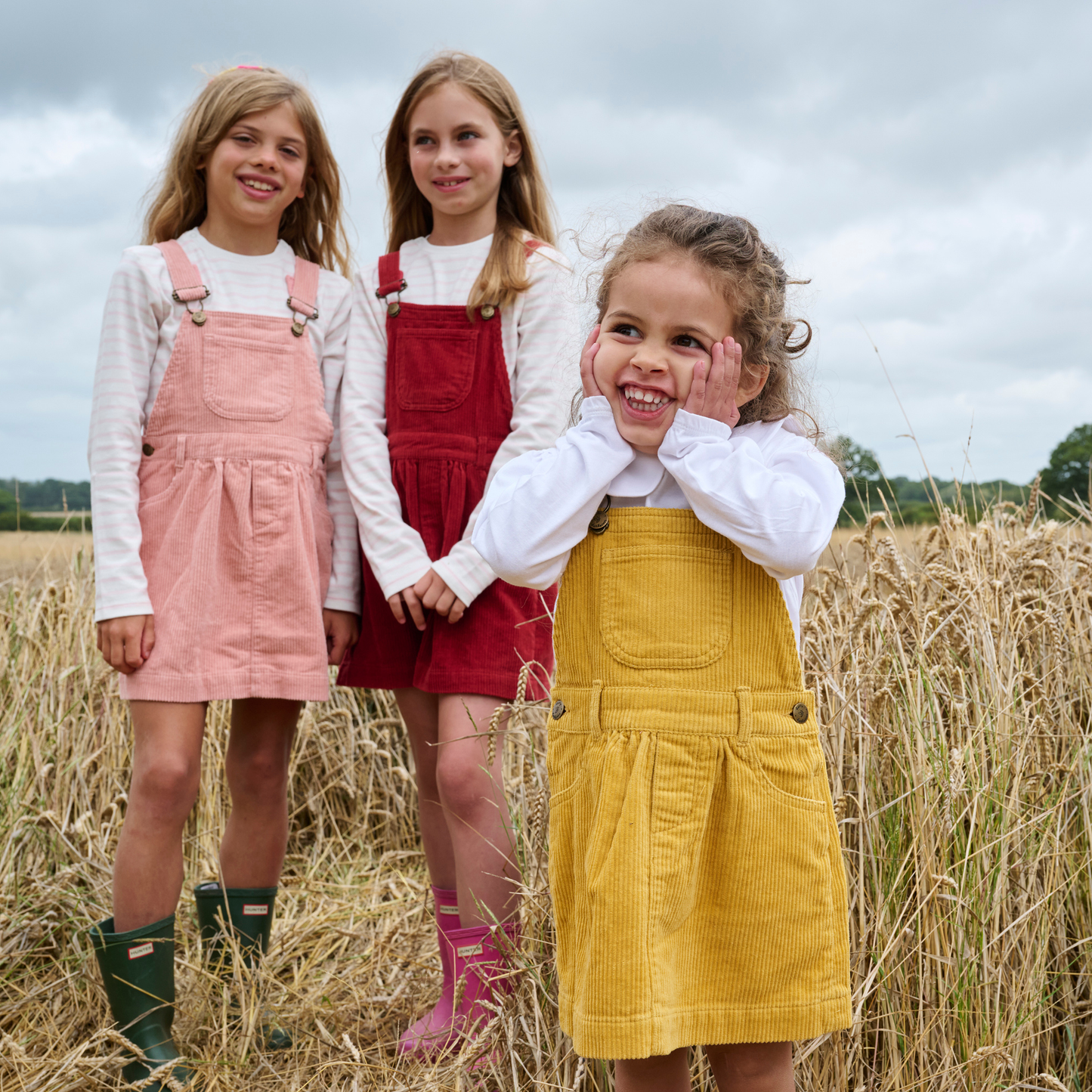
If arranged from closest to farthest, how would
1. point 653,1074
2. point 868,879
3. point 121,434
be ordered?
1. point 653,1074
2. point 868,879
3. point 121,434

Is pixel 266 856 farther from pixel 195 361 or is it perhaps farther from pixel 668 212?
pixel 668 212

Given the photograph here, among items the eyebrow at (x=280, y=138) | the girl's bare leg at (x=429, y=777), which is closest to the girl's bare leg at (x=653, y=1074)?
the girl's bare leg at (x=429, y=777)

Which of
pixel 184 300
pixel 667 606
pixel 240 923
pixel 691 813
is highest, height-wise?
pixel 184 300

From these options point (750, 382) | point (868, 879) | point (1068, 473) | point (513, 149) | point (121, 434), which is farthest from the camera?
point (1068, 473)

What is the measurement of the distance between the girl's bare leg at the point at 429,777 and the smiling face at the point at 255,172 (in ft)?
3.83

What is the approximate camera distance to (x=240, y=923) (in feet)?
8.46

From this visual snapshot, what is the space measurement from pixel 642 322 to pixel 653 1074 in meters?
1.07

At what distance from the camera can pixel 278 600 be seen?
2381 mm

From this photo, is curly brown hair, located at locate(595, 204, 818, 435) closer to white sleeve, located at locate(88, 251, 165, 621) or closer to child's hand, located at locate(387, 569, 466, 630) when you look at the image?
child's hand, located at locate(387, 569, 466, 630)

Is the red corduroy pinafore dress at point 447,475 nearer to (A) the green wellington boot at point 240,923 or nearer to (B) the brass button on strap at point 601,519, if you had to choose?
(A) the green wellington boot at point 240,923

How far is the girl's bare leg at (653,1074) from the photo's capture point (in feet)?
4.98

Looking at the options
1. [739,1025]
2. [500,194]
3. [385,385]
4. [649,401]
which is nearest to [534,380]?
[385,385]

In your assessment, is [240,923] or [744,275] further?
[240,923]

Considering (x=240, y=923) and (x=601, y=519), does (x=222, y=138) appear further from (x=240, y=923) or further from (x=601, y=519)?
(x=240, y=923)
